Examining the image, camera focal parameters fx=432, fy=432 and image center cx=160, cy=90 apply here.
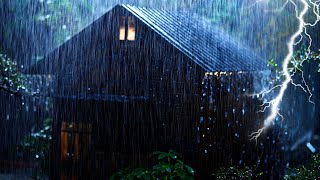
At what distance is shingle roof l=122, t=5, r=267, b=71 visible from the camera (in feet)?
36.4

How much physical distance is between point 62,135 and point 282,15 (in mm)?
10827

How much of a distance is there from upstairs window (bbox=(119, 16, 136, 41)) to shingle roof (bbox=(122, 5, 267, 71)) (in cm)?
30

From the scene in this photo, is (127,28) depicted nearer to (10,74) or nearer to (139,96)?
(139,96)

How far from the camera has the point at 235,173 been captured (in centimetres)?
1034

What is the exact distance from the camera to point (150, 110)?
1186 centimetres

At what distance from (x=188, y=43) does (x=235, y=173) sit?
12.4 ft

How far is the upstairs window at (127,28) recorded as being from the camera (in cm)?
1173

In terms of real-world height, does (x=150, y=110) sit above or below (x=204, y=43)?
below

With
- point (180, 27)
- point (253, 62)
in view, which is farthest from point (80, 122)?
point (253, 62)

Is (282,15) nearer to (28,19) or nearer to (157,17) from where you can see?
(157,17)

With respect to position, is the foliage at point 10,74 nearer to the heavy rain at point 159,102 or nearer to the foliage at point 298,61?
the heavy rain at point 159,102

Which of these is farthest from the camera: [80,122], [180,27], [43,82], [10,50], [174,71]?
[10,50]

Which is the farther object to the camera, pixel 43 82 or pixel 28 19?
pixel 28 19

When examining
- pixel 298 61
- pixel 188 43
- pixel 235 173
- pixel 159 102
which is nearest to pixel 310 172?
pixel 235 173
